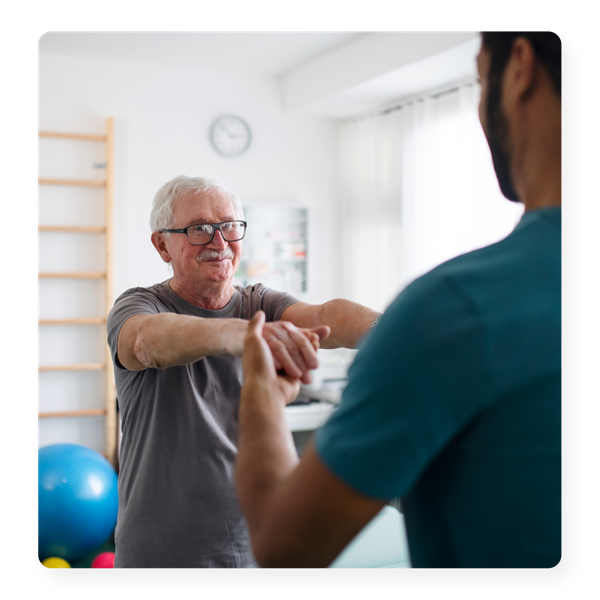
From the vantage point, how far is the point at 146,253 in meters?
3.80

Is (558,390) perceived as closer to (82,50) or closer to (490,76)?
(490,76)

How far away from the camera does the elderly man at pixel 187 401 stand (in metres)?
1.16

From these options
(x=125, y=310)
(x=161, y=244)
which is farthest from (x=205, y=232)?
(x=125, y=310)

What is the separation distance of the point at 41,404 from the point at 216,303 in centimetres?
268

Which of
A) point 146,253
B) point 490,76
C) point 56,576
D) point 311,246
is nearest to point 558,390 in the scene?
point 490,76

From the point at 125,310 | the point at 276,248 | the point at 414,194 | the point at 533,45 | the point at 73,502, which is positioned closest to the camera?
the point at 533,45

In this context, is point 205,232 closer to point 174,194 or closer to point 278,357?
point 174,194

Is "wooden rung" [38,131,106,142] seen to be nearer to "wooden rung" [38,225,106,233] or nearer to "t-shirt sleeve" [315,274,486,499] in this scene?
"wooden rung" [38,225,106,233]

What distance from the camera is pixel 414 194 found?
3.51 m

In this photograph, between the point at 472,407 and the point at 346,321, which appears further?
the point at 346,321

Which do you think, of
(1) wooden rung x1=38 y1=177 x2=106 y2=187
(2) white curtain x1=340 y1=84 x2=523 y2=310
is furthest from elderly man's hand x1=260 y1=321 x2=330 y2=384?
(1) wooden rung x1=38 y1=177 x2=106 y2=187

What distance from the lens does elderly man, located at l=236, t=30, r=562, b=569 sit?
512 millimetres

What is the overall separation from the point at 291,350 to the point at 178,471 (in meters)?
0.51

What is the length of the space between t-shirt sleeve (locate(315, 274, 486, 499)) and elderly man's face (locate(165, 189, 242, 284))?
747 mm
